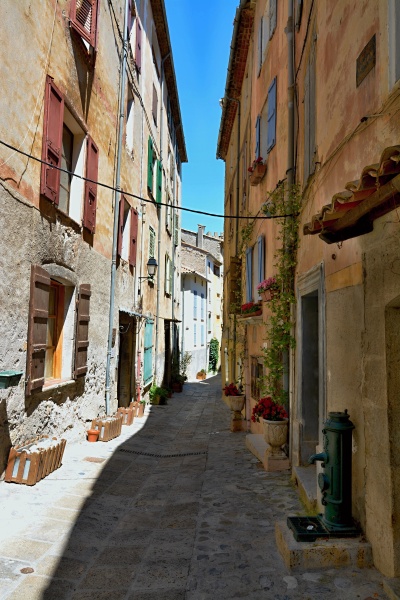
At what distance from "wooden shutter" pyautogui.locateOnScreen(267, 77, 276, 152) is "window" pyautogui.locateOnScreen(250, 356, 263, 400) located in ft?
14.0

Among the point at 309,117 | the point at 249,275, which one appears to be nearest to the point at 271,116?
the point at 309,117

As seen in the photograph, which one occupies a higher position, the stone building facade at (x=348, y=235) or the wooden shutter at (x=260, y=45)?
the wooden shutter at (x=260, y=45)

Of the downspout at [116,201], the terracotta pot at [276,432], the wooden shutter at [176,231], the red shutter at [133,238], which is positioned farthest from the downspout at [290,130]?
the wooden shutter at [176,231]

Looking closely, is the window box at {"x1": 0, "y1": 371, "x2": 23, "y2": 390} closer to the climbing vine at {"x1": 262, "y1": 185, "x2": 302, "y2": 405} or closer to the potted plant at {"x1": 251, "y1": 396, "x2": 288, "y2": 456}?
the potted plant at {"x1": 251, "y1": 396, "x2": 288, "y2": 456}

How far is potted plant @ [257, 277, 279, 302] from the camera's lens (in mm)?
7312

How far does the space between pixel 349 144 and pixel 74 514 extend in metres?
4.54

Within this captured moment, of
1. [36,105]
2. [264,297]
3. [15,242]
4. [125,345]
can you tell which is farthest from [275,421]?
[125,345]

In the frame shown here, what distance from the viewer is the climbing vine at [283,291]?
6602mm

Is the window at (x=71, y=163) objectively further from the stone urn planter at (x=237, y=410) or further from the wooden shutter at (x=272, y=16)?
the stone urn planter at (x=237, y=410)

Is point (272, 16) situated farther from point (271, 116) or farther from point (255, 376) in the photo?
point (255, 376)

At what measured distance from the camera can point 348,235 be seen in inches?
140

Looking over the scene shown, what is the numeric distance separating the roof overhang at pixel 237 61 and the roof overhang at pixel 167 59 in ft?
9.74

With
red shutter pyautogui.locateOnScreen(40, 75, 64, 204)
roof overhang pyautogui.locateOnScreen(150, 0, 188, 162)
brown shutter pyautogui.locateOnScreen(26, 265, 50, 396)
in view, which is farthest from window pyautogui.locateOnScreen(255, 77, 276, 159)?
roof overhang pyautogui.locateOnScreen(150, 0, 188, 162)

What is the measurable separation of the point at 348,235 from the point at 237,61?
39.4ft
